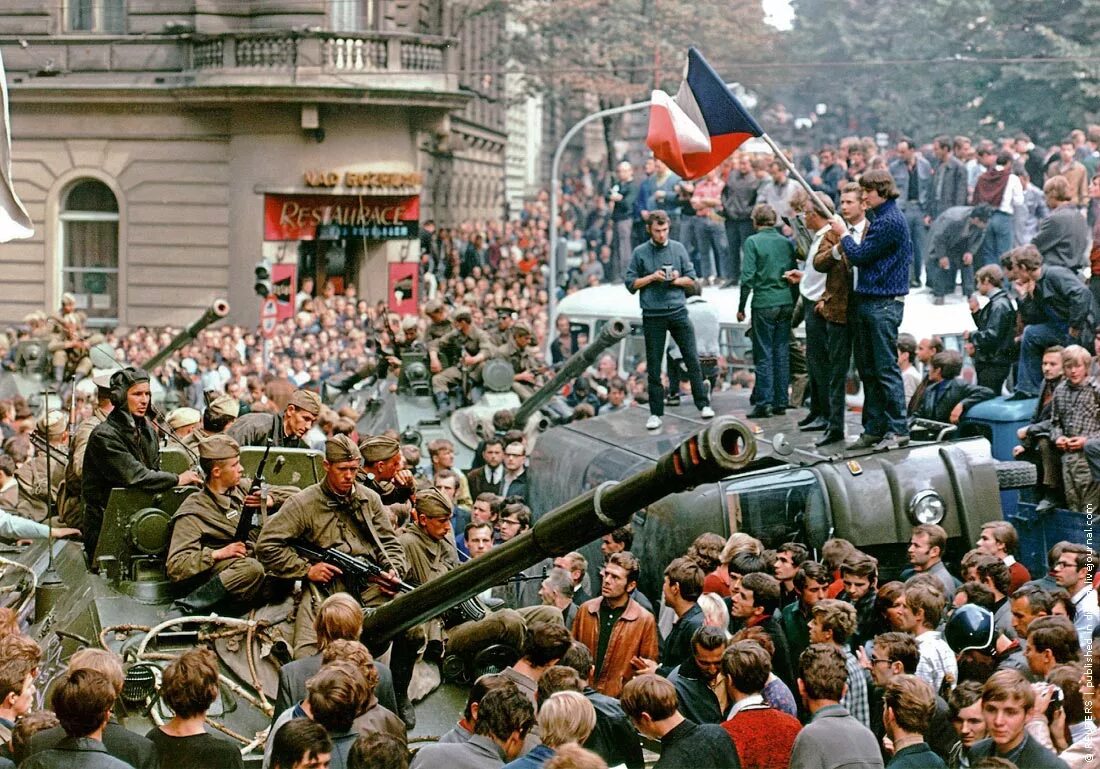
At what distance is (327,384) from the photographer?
69.9 feet

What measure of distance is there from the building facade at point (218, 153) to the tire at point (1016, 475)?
61.3 feet

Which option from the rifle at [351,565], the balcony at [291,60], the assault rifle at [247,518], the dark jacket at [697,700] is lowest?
the dark jacket at [697,700]

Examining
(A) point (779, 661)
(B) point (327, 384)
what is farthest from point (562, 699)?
(B) point (327, 384)

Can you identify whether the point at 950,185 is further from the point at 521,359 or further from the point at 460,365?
the point at 460,365

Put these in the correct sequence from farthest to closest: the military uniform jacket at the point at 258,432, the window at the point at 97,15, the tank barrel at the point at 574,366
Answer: the window at the point at 97,15 < the tank barrel at the point at 574,366 < the military uniform jacket at the point at 258,432

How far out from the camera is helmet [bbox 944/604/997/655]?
9.15 metres

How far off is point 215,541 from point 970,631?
4119 millimetres

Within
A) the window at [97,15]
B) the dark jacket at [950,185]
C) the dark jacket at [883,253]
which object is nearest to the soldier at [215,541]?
the dark jacket at [883,253]

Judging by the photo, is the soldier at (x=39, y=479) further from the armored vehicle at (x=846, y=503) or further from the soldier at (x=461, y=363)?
the soldier at (x=461, y=363)

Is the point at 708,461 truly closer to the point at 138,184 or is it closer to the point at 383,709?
the point at 383,709

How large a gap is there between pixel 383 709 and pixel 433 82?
28.0 metres

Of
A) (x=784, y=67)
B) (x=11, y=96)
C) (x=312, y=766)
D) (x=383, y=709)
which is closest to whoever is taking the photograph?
(x=312, y=766)

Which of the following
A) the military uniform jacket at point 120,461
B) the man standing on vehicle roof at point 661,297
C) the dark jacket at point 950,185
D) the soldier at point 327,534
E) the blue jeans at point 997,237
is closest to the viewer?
the soldier at point 327,534

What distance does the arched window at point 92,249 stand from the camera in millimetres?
31797
